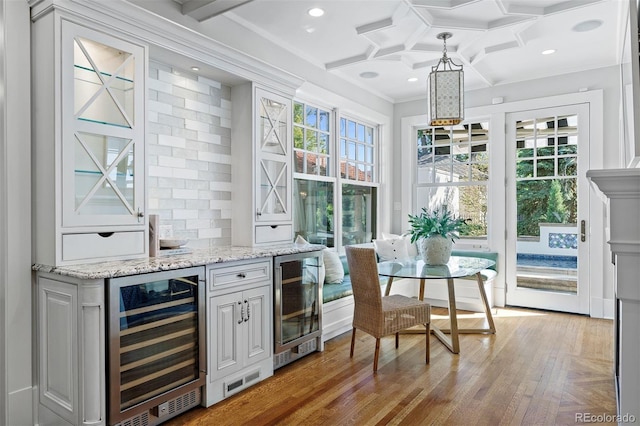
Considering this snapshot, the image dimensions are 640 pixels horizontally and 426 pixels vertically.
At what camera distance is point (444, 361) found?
3348mm

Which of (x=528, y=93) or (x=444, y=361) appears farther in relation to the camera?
(x=528, y=93)

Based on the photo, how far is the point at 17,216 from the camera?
7.41ft

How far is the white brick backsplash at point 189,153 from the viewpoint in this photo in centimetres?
294

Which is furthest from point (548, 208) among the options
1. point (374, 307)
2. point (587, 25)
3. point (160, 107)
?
point (160, 107)

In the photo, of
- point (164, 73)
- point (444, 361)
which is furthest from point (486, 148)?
point (164, 73)

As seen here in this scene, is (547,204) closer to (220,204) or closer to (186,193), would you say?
(220,204)

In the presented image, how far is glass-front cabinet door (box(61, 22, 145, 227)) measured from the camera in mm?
2250

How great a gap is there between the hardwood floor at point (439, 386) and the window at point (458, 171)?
190 centimetres

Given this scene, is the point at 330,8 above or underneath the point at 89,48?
above

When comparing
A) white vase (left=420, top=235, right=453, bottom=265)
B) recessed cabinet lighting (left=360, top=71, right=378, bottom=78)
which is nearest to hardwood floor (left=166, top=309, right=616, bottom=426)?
white vase (left=420, top=235, right=453, bottom=265)

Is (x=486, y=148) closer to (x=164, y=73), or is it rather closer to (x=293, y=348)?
(x=293, y=348)

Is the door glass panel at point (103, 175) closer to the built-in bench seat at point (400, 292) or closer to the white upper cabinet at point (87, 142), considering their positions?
the white upper cabinet at point (87, 142)

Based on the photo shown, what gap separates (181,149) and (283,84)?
106cm

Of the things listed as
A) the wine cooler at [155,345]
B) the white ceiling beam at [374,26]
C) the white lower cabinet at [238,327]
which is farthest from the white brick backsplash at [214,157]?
the white ceiling beam at [374,26]
